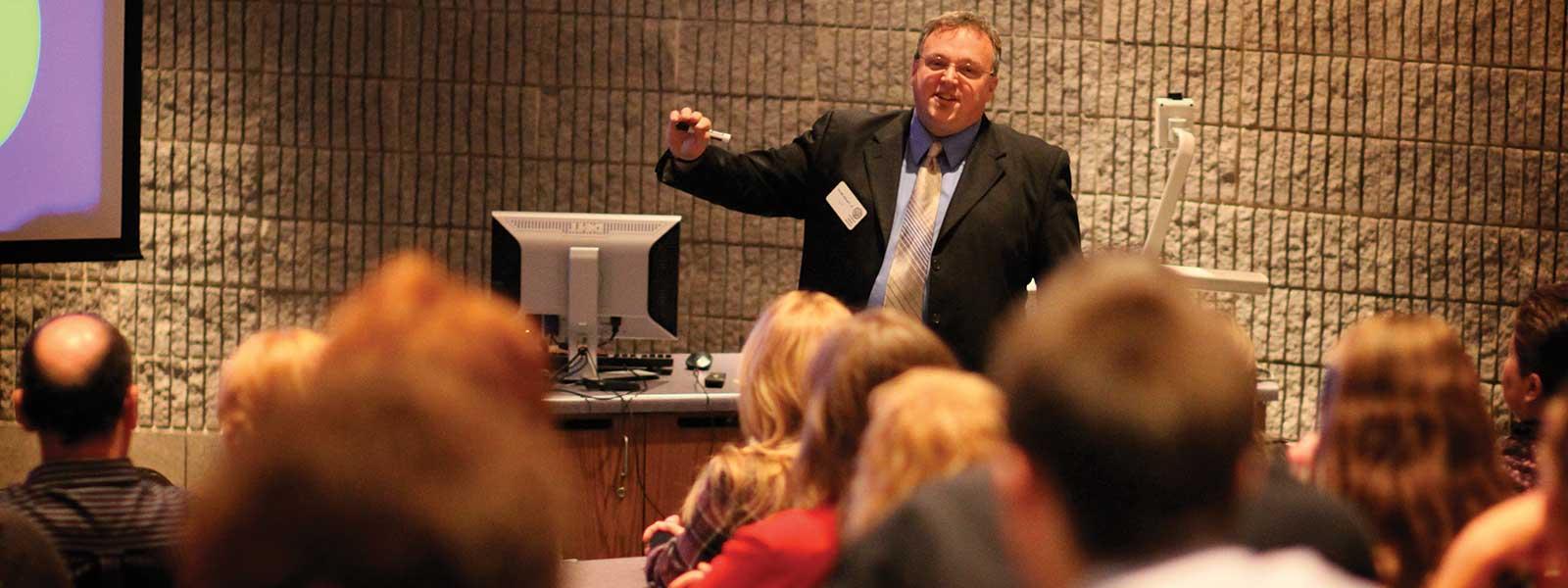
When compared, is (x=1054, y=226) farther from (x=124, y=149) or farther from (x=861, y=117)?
(x=124, y=149)

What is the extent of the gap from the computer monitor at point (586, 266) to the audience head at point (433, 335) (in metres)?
2.45

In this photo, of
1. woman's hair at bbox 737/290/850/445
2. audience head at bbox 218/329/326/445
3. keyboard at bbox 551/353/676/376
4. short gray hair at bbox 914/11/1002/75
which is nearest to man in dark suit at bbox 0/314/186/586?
audience head at bbox 218/329/326/445

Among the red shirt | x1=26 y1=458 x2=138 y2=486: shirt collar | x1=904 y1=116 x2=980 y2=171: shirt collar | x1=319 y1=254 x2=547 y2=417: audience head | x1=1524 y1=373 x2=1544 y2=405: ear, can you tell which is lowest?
the red shirt

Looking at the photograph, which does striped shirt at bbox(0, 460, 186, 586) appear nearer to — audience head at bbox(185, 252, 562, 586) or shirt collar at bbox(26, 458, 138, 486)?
shirt collar at bbox(26, 458, 138, 486)

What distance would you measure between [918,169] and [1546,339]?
1.77 m

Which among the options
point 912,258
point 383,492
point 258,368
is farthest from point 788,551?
point 912,258

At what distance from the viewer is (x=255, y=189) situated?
214 inches

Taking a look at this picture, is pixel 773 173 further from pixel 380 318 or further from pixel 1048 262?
pixel 380 318

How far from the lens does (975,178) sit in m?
4.23

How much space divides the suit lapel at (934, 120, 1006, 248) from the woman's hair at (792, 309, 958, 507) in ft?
6.20

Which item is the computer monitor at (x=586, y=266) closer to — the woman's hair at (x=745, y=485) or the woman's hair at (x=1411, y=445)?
the woman's hair at (x=745, y=485)

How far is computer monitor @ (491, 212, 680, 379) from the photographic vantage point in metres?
4.25

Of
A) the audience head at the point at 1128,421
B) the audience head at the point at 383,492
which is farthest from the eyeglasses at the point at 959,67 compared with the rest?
the audience head at the point at 383,492

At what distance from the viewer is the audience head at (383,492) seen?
2.95ft
